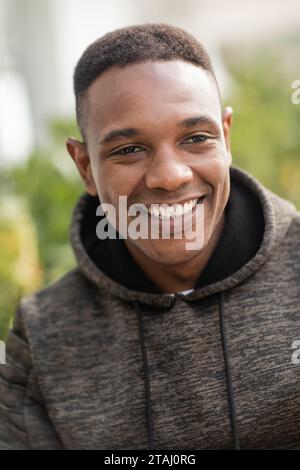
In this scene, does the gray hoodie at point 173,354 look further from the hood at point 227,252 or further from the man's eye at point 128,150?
the man's eye at point 128,150

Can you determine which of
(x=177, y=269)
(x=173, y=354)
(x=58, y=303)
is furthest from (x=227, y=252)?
(x=58, y=303)

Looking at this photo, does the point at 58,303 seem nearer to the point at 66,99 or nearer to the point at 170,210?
the point at 170,210

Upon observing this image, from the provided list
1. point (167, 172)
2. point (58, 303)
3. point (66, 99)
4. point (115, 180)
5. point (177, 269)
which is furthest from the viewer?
point (66, 99)

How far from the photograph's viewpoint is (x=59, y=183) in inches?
134

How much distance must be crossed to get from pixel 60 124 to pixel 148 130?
6.66 feet

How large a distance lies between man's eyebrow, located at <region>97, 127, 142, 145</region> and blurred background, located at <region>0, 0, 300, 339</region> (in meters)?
0.99

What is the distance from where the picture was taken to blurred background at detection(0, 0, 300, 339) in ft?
10.5

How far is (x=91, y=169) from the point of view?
1986mm

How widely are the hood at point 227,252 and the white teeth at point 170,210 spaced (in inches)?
6.7

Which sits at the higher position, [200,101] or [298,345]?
[200,101]

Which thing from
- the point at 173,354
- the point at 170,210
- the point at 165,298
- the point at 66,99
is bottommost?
the point at 173,354

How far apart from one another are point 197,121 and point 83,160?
0.40 meters
